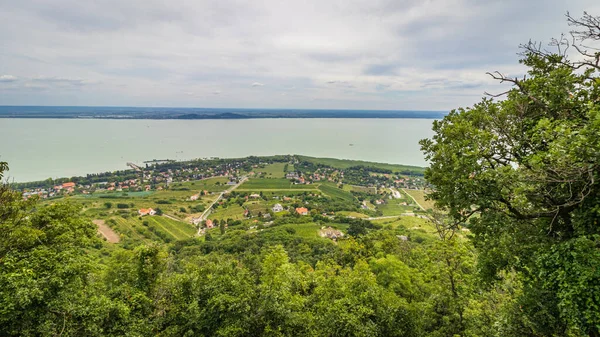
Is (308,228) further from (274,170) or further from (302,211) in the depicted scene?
(274,170)

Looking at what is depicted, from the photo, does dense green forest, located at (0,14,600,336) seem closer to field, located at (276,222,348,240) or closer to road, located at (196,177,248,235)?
field, located at (276,222,348,240)

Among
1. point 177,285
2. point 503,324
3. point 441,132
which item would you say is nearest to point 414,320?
point 503,324

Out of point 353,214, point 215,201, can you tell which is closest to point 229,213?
point 215,201

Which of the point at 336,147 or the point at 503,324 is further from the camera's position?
the point at 336,147

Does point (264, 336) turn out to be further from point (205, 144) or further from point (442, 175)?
point (205, 144)

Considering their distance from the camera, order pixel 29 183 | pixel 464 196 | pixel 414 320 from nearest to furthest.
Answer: pixel 464 196 < pixel 414 320 < pixel 29 183

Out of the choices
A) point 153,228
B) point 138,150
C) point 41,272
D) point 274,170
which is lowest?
point 153,228
